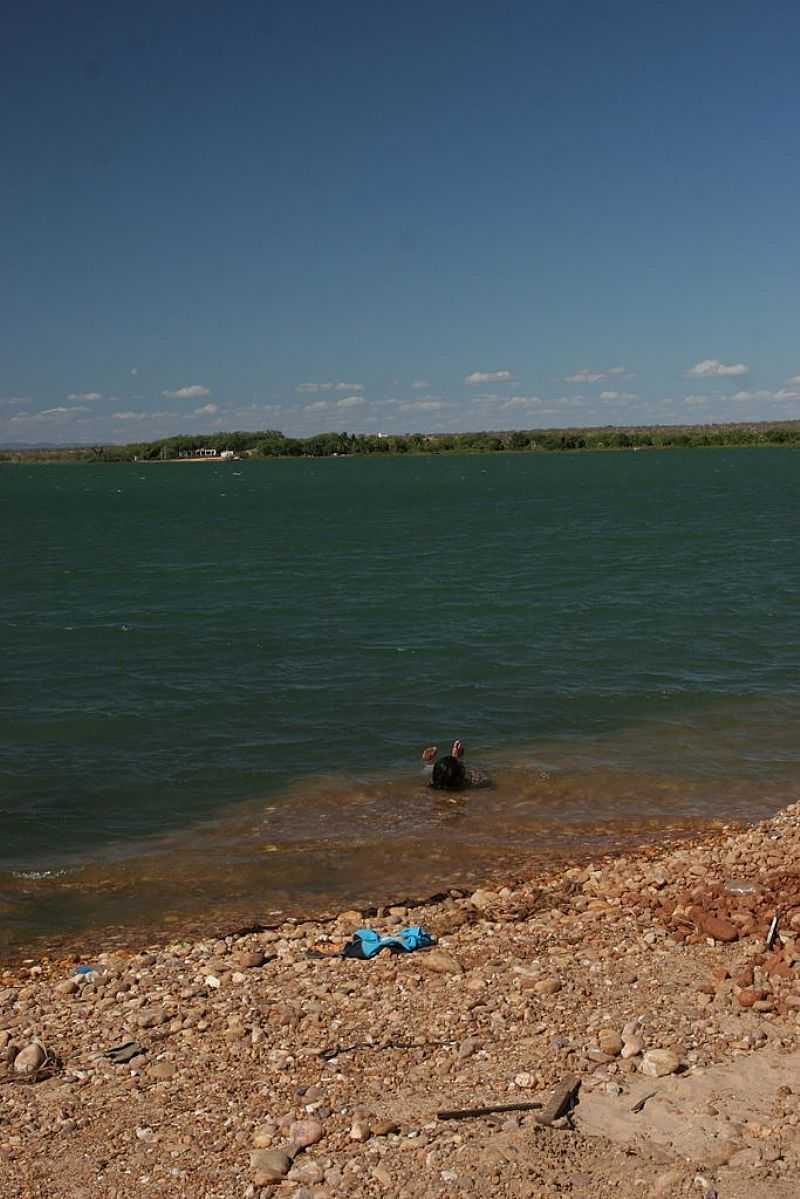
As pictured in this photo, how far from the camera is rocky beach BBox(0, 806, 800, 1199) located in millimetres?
7199

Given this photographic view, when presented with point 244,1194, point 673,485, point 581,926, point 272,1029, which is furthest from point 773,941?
point 673,485

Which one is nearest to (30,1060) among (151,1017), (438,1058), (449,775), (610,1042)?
(151,1017)

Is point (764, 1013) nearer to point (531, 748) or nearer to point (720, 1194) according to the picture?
point (720, 1194)

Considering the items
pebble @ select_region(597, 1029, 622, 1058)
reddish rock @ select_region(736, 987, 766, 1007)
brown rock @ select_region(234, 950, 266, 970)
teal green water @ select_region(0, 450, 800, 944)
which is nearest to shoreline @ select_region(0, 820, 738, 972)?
teal green water @ select_region(0, 450, 800, 944)

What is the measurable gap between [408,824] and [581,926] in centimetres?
586

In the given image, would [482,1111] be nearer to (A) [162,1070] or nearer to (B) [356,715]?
(A) [162,1070]

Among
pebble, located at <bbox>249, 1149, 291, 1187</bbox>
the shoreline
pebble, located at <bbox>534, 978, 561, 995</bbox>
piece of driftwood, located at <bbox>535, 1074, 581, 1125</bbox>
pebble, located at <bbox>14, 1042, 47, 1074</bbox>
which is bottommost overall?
the shoreline

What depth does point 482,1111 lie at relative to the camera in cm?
775

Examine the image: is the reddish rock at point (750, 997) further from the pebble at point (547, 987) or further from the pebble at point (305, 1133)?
the pebble at point (305, 1133)

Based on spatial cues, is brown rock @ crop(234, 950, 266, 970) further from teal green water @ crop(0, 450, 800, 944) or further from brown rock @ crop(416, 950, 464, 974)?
teal green water @ crop(0, 450, 800, 944)

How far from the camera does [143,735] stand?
22.5 meters

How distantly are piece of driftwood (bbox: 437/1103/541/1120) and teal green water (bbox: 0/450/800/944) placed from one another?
6.38m

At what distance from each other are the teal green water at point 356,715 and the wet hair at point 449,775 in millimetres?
338

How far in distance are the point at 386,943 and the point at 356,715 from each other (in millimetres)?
12401
